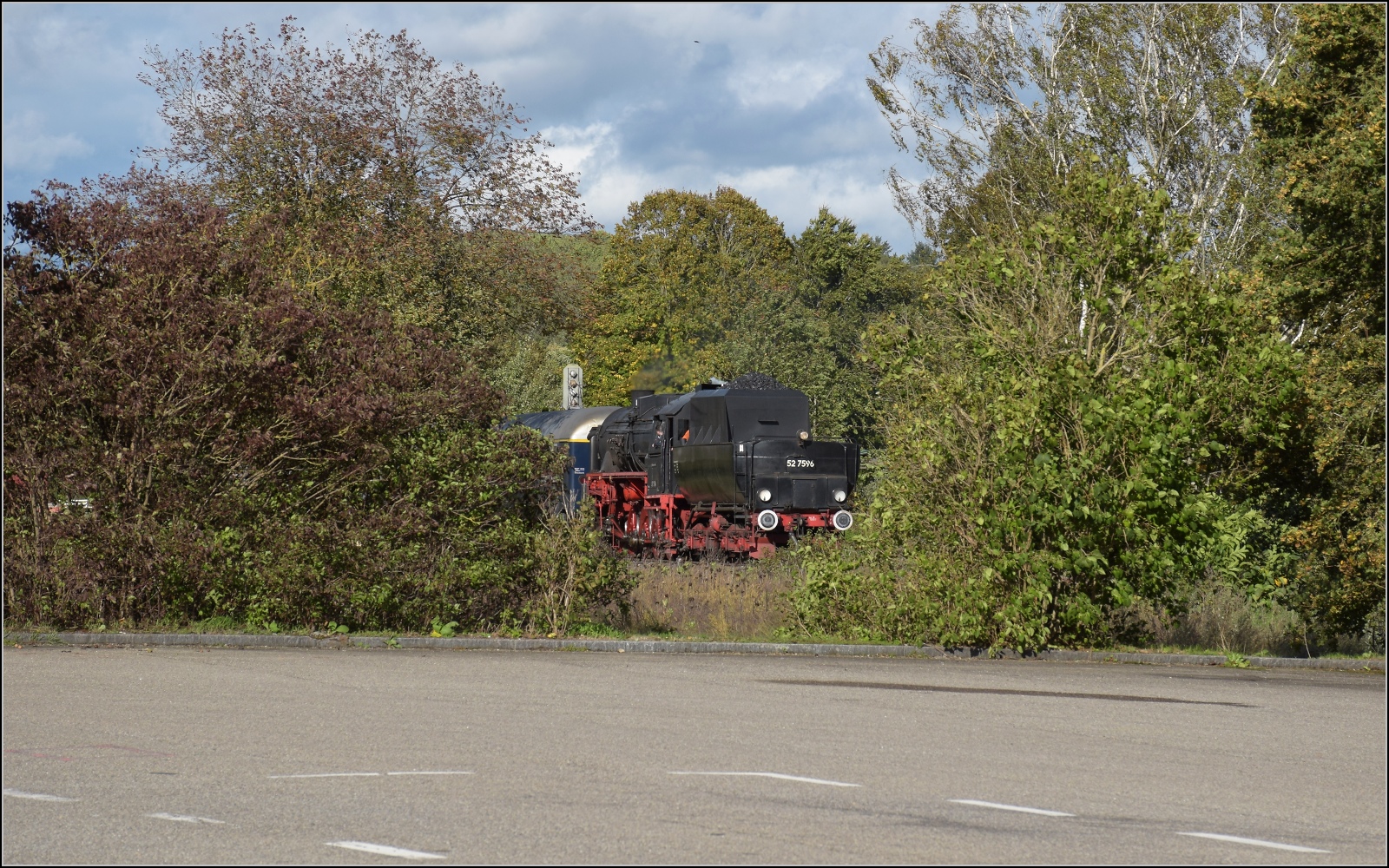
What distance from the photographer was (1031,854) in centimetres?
720

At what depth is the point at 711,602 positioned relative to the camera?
22.0m

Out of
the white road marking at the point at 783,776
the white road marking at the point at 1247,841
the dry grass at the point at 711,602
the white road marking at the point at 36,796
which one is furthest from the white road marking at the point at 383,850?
the dry grass at the point at 711,602

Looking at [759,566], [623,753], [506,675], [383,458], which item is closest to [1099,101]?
[759,566]

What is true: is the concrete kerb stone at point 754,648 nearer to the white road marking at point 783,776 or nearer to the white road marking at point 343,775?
the white road marking at point 783,776

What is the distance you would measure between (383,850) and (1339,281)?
48.5 ft

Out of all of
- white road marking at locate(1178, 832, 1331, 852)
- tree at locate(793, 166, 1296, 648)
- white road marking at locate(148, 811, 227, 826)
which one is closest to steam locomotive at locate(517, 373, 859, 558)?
tree at locate(793, 166, 1296, 648)

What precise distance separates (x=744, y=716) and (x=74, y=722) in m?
4.80

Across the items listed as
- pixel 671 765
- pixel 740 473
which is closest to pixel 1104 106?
pixel 740 473

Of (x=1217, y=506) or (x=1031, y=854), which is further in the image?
(x=1217, y=506)

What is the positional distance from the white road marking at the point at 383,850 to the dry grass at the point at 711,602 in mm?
11923

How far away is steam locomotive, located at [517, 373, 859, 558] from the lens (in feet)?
104

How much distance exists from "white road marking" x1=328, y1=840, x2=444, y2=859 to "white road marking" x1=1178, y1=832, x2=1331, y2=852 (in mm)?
3602

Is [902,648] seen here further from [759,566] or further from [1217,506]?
[759,566]

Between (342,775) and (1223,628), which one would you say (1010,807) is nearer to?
(342,775)
